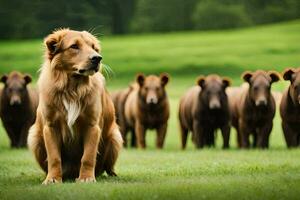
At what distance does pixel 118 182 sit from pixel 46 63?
1508 mm

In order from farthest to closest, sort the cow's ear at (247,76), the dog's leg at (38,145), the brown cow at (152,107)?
the brown cow at (152,107)
the cow's ear at (247,76)
the dog's leg at (38,145)

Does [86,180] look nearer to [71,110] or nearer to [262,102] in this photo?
[71,110]

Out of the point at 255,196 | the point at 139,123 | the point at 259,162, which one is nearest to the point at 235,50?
the point at 139,123

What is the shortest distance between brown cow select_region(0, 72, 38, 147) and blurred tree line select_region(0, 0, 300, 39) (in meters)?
8.85

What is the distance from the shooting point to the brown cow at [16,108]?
64.3 feet

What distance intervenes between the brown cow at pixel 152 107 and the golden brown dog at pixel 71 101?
9313 mm

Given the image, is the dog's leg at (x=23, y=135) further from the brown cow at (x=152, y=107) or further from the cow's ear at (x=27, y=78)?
the brown cow at (x=152, y=107)

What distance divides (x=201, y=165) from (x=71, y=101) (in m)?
3.06

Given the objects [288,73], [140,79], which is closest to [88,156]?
[288,73]

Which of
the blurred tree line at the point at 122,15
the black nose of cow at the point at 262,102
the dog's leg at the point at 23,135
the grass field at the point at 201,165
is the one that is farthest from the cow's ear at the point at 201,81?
the blurred tree line at the point at 122,15

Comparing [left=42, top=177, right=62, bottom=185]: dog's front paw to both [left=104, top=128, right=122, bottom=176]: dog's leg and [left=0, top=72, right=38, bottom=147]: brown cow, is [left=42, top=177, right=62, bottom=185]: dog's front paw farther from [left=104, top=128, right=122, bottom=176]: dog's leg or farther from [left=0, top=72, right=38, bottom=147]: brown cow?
[left=0, top=72, right=38, bottom=147]: brown cow

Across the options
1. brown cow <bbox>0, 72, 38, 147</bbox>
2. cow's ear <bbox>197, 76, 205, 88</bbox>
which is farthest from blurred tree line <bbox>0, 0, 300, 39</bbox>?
brown cow <bbox>0, 72, 38, 147</bbox>

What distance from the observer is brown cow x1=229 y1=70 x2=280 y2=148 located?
58.3 feet

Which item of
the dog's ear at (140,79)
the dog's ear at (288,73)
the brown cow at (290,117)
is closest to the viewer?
the dog's ear at (288,73)
